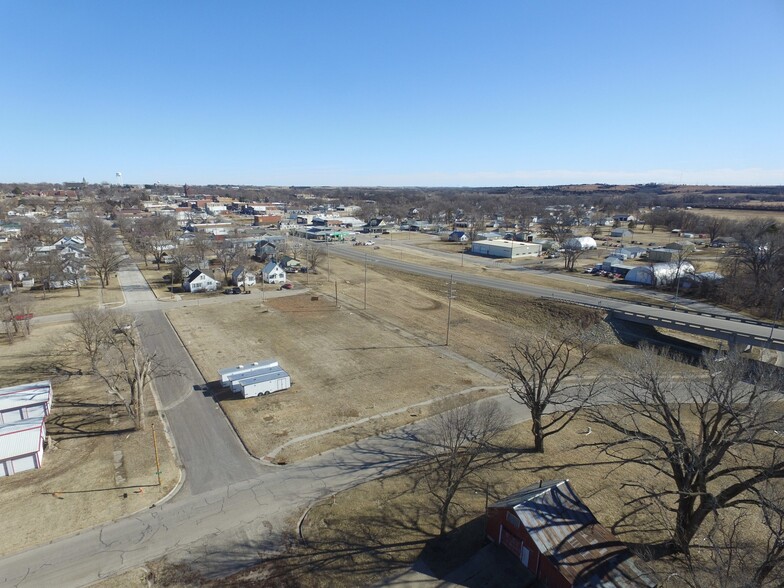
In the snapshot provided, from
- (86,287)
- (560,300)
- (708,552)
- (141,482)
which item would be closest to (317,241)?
(86,287)

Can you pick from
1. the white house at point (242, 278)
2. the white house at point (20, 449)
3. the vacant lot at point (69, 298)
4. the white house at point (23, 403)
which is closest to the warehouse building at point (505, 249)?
the white house at point (242, 278)

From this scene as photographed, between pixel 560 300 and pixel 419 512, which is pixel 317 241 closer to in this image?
pixel 560 300

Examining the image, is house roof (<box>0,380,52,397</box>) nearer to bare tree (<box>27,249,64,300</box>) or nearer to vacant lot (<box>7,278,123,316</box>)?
vacant lot (<box>7,278,123,316</box>)

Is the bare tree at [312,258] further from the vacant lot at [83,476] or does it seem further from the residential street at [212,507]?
the residential street at [212,507]

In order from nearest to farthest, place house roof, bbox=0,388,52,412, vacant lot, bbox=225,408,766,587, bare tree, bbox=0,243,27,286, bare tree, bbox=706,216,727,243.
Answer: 1. vacant lot, bbox=225,408,766,587
2. house roof, bbox=0,388,52,412
3. bare tree, bbox=0,243,27,286
4. bare tree, bbox=706,216,727,243

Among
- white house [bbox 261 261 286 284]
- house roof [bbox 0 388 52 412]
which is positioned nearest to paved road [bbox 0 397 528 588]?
house roof [bbox 0 388 52 412]
